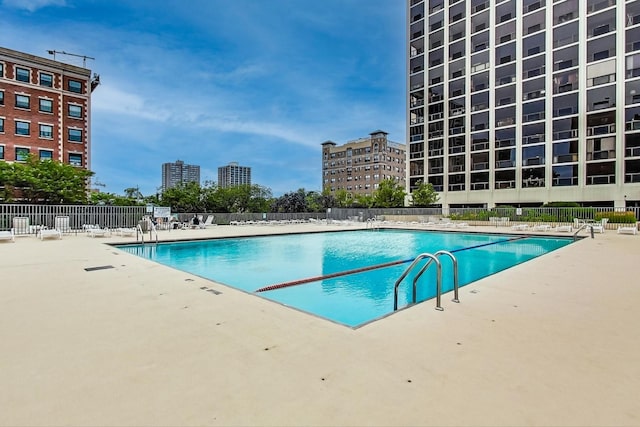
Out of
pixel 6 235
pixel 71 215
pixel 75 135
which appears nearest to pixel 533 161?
pixel 71 215

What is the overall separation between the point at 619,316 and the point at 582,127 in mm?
36111

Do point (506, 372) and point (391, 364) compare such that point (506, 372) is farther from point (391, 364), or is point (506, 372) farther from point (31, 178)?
point (31, 178)

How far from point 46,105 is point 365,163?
221 feet

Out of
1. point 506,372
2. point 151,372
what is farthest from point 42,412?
point 506,372

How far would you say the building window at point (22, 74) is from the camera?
101 ft

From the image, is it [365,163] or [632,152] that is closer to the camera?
[632,152]

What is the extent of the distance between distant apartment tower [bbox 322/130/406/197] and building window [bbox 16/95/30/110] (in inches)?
2352

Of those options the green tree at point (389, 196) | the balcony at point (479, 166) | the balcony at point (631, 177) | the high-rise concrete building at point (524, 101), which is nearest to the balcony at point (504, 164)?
the high-rise concrete building at point (524, 101)

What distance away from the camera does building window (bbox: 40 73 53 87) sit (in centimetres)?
3222

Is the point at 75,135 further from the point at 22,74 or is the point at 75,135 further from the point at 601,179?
the point at 601,179

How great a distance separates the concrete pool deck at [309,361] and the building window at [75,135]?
3629 cm

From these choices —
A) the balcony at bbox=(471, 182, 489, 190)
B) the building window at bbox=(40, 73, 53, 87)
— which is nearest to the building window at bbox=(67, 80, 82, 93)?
the building window at bbox=(40, 73, 53, 87)

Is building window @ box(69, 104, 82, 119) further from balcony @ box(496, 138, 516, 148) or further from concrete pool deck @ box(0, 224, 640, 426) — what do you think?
balcony @ box(496, 138, 516, 148)

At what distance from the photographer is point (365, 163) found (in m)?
87.6
